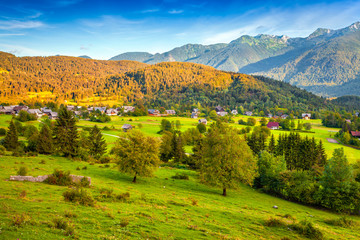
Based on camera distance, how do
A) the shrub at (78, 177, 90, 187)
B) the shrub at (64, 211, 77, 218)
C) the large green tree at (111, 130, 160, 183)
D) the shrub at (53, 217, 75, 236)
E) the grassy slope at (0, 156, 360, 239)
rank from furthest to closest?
the large green tree at (111, 130, 160, 183) → the shrub at (78, 177, 90, 187) → the shrub at (64, 211, 77, 218) → the grassy slope at (0, 156, 360, 239) → the shrub at (53, 217, 75, 236)

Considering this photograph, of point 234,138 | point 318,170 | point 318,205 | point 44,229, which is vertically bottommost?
point 318,205

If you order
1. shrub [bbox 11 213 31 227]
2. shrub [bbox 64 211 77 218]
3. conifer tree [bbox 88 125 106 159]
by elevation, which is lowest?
conifer tree [bbox 88 125 106 159]

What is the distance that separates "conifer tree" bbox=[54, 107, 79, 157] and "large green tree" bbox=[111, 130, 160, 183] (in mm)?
22045

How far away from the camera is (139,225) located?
1748cm

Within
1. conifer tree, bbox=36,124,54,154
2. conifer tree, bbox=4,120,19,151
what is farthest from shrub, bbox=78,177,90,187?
conifer tree, bbox=4,120,19,151

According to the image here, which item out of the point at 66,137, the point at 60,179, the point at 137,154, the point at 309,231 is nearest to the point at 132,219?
the point at 60,179

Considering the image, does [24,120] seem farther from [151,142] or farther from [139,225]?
[139,225]

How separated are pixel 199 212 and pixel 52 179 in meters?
19.5

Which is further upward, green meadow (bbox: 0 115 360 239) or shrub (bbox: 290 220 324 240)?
green meadow (bbox: 0 115 360 239)

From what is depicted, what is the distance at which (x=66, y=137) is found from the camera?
5584 cm

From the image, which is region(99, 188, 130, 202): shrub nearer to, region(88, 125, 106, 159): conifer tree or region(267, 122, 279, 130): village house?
region(88, 125, 106, 159): conifer tree

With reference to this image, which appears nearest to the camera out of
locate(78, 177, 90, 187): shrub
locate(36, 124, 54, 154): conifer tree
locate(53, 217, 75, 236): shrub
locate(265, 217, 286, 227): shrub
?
locate(53, 217, 75, 236): shrub

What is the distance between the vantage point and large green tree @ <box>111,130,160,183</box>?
131 ft

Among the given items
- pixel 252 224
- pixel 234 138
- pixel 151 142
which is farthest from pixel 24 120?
pixel 252 224
